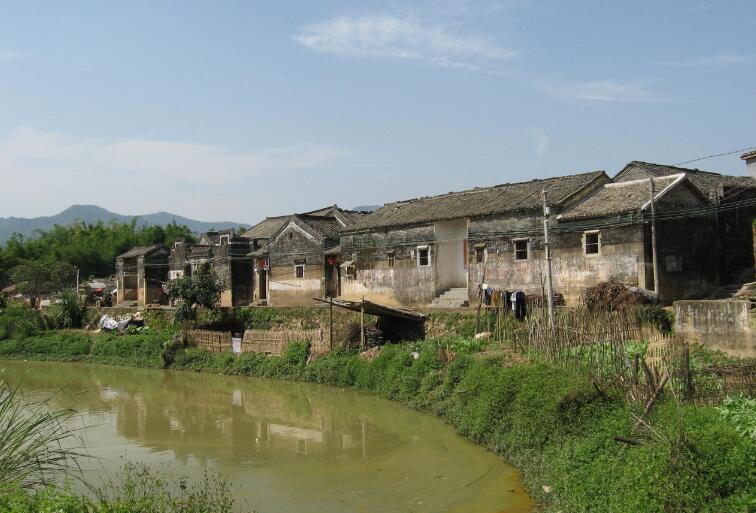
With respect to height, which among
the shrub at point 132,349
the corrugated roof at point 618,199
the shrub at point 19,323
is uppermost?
the corrugated roof at point 618,199

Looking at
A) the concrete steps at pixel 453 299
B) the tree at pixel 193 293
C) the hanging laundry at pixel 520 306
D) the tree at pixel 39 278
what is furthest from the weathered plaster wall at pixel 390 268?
the tree at pixel 39 278

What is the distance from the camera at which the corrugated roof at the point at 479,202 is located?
68.1 ft

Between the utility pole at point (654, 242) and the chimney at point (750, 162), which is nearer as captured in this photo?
the utility pole at point (654, 242)

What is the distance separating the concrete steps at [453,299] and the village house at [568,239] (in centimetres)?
4

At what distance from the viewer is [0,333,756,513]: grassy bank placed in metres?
6.91

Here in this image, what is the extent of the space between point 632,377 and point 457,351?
7.25 meters

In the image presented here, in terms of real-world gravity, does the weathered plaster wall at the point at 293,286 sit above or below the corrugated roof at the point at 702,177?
below

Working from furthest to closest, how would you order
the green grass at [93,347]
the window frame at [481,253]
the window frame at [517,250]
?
the green grass at [93,347]
the window frame at [481,253]
the window frame at [517,250]

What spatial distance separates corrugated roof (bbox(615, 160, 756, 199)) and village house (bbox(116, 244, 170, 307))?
23.3m

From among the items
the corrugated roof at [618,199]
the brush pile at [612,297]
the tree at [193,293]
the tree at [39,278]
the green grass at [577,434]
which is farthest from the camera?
the tree at [39,278]

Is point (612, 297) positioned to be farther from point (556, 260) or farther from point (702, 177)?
point (702, 177)

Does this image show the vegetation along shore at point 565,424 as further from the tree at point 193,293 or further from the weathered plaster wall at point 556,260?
the tree at point 193,293

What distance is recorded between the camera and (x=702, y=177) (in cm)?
2253

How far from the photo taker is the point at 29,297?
138ft
